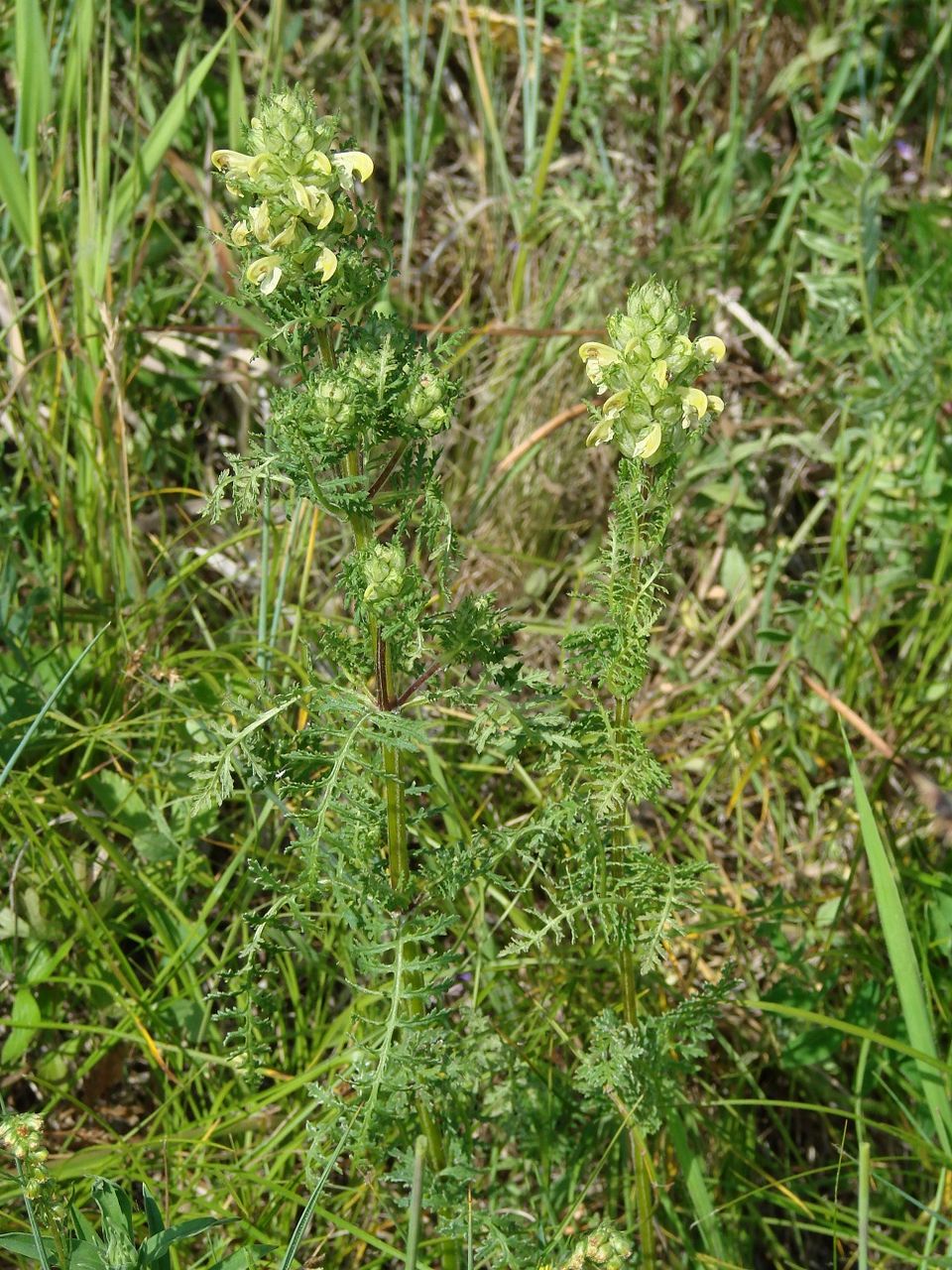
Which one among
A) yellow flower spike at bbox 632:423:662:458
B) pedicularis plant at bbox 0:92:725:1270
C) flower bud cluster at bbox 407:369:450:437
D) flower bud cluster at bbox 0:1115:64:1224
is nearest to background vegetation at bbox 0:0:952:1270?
pedicularis plant at bbox 0:92:725:1270

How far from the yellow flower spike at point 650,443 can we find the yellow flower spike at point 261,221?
0.43 meters

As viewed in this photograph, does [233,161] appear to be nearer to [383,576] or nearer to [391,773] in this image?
[383,576]

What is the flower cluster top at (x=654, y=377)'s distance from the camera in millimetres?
1279

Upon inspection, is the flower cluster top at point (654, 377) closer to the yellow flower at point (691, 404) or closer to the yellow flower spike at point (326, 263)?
the yellow flower at point (691, 404)

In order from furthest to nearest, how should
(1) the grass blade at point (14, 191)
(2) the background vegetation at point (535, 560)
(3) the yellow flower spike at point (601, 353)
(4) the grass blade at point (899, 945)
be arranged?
(1) the grass blade at point (14, 191) < (2) the background vegetation at point (535, 560) < (4) the grass blade at point (899, 945) < (3) the yellow flower spike at point (601, 353)

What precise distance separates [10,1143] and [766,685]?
154cm

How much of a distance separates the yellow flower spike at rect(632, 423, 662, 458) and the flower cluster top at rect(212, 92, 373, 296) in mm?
351

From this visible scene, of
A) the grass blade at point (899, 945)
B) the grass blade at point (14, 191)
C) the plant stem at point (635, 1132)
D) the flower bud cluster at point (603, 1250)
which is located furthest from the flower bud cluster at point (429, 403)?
the grass blade at point (14, 191)

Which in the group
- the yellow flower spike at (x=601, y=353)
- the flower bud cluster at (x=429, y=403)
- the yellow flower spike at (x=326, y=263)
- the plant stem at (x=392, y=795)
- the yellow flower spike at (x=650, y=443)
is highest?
the yellow flower spike at (x=326, y=263)

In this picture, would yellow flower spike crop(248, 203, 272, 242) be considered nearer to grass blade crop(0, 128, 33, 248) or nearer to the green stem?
the green stem

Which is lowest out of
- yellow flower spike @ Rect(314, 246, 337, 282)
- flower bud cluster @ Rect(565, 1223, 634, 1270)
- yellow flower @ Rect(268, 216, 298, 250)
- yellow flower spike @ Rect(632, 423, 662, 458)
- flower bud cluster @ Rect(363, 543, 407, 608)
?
flower bud cluster @ Rect(565, 1223, 634, 1270)

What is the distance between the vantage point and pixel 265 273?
4.13ft

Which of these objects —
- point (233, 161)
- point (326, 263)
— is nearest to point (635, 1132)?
point (326, 263)

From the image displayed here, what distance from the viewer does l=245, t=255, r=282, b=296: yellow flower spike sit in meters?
1.23
